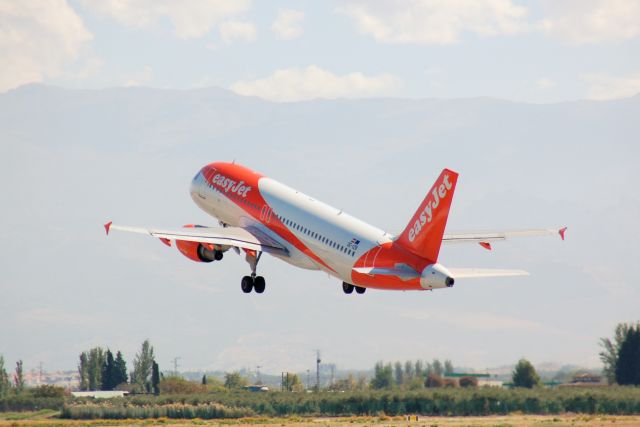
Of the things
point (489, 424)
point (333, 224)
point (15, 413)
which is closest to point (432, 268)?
point (333, 224)

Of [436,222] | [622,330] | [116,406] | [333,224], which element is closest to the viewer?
[436,222]

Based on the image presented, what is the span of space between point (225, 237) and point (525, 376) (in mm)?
47717

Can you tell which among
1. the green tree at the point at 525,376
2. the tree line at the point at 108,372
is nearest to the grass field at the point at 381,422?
the green tree at the point at 525,376

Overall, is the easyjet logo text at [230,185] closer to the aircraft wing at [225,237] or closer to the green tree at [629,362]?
the aircraft wing at [225,237]

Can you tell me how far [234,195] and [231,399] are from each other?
2489 cm

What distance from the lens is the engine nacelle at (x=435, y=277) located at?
67.8 meters

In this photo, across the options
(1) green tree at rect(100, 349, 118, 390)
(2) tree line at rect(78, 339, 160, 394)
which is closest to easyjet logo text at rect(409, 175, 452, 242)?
(2) tree line at rect(78, 339, 160, 394)

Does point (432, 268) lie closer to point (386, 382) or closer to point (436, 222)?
point (436, 222)

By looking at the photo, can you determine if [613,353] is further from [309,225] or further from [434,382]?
[309,225]

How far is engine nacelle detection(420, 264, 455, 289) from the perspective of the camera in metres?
67.8

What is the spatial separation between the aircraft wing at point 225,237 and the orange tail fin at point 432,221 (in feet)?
36.2

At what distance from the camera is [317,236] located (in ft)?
248

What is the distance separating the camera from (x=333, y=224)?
247ft

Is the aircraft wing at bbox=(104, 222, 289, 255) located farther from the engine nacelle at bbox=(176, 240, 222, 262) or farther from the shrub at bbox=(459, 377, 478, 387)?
the shrub at bbox=(459, 377, 478, 387)
